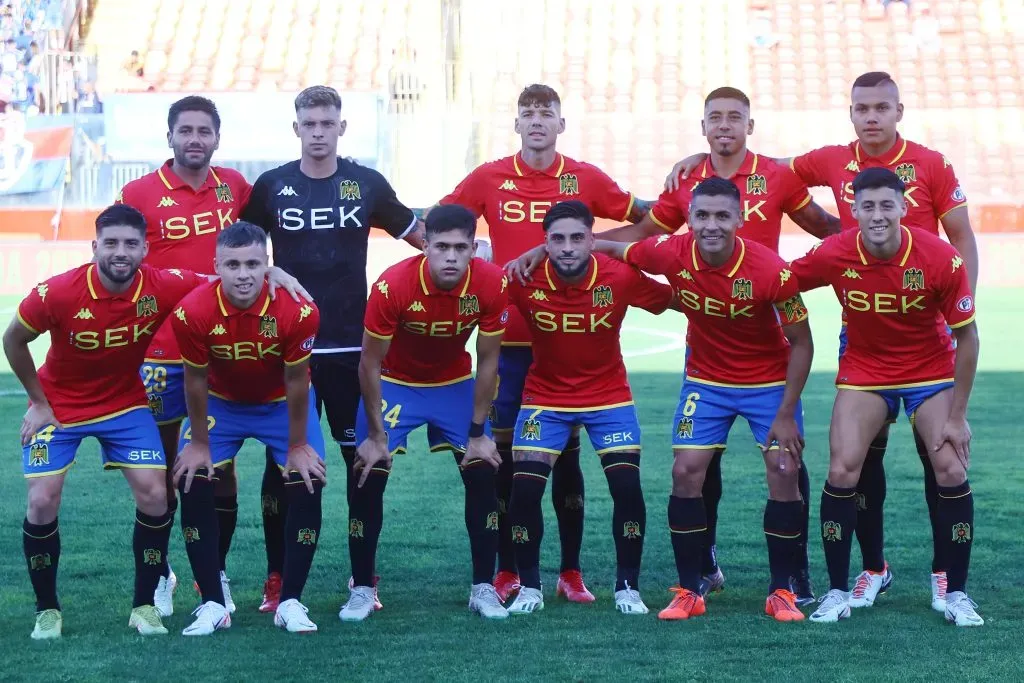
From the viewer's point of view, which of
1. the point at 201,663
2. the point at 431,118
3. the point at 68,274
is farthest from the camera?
the point at 431,118

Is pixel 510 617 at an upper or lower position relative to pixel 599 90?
lower

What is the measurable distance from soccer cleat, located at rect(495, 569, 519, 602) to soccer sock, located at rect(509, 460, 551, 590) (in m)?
0.23

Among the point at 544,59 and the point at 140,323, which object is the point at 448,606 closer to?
the point at 140,323

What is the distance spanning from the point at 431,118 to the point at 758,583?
1848 centimetres

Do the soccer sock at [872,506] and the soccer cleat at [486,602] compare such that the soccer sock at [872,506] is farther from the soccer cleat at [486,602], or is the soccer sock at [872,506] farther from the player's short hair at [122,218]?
the player's short hair at [122,218]

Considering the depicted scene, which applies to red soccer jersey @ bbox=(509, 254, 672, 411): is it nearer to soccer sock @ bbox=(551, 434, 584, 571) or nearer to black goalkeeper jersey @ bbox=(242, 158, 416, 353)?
soccer sock @ bbox=(551, 434, 584, 571)

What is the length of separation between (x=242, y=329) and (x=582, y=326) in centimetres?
143

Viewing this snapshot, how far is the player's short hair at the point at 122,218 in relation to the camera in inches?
212

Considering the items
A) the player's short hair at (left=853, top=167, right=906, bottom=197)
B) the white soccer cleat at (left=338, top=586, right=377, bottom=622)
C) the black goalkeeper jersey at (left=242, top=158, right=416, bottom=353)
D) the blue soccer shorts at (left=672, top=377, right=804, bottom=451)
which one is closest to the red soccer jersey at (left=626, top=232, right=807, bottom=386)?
the blue soccer shorts at (left=672, top=377, right=804, bottom=451)

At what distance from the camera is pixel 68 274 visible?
5.53 metres

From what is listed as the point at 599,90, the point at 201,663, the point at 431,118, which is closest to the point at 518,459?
the point at 201,663

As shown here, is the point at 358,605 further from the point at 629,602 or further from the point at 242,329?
the point at 242,329

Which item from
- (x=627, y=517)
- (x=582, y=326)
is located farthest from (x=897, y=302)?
(x=627, y=517)

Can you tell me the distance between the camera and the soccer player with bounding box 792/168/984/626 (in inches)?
217
